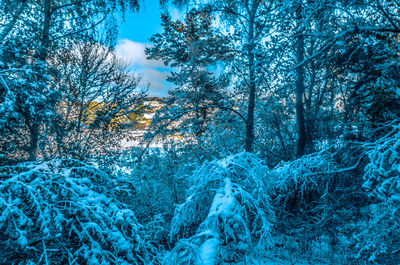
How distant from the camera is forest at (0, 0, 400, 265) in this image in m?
2.84

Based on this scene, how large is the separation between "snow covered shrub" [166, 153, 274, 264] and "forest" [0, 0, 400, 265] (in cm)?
2

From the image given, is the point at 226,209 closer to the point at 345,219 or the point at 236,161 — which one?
the point at 236,161

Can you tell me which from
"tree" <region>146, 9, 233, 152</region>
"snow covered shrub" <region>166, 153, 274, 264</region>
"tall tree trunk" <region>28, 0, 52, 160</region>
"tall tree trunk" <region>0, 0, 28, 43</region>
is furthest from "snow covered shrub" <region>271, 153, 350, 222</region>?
"tall tree trunk" <region>0, 0, 28, 43</region>

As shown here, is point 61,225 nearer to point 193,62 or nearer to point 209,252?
point 209,252

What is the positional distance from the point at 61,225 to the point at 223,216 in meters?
1.98

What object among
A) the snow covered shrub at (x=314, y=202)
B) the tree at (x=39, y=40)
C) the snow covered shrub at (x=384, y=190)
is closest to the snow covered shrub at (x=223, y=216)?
the snow covered shrub at (x=314, y=202)

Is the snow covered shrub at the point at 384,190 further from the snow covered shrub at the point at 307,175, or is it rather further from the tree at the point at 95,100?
the tree at the point at 95,100

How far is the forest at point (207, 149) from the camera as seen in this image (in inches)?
112

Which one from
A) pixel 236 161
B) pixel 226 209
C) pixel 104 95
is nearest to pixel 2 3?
pixel 104 95

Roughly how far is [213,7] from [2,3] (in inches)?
257

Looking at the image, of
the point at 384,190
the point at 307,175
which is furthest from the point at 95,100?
the point at 384,190

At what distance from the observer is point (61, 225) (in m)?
2.81

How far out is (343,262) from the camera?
5.60m

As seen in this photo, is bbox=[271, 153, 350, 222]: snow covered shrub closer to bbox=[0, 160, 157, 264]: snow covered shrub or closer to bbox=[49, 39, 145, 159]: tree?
bbox=[0, 160, 157, 264]: snow covered shrub
